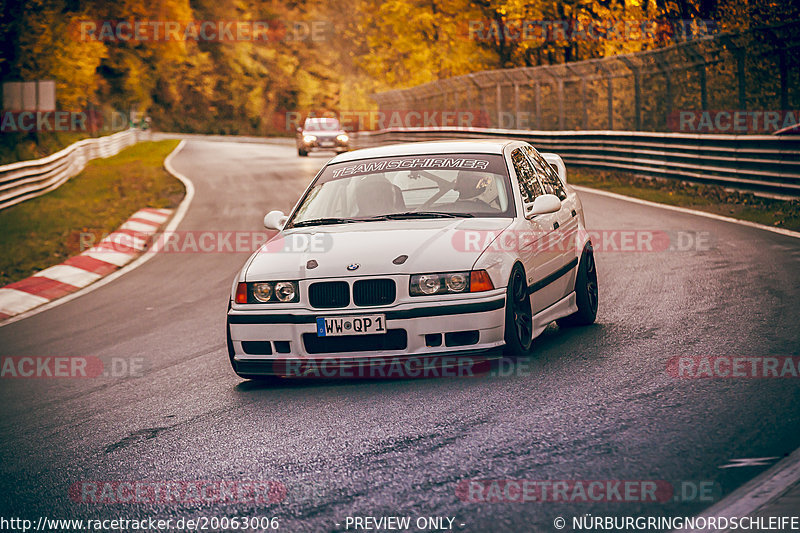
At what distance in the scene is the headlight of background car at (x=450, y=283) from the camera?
6.32 meters

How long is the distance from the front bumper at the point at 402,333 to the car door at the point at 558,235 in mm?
1027

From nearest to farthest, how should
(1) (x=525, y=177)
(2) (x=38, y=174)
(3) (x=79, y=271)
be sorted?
(1) (x=525, y=177), (3) (x=79, y=271), (2) (x=38, y=174)

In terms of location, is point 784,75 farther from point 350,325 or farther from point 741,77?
point 350,325

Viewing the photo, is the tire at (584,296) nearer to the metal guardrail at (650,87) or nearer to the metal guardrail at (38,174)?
the metal guardrail at (650,87)

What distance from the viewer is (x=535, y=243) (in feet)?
23.5

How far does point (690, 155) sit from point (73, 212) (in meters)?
12.3

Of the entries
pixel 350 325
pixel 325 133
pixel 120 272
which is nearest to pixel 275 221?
pixel 350 325

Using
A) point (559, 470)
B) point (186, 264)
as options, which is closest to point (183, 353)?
point (559, 470)

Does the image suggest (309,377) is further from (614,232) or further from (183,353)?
(614,232)

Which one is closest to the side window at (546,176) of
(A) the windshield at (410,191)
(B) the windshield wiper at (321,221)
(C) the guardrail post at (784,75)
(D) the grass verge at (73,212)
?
(A) the windshield at (410,191)

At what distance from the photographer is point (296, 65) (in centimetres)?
9681

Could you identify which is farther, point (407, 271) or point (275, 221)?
point (275, 221)

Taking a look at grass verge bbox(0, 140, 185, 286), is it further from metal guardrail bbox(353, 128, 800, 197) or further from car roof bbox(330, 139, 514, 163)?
metal guardrail bbox(353, 128, 800, 197)

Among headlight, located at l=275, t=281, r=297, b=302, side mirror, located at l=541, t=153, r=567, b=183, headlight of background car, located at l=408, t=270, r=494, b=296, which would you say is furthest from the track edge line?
headlight of background car, located at l=408, t=270, r=494, b=296
